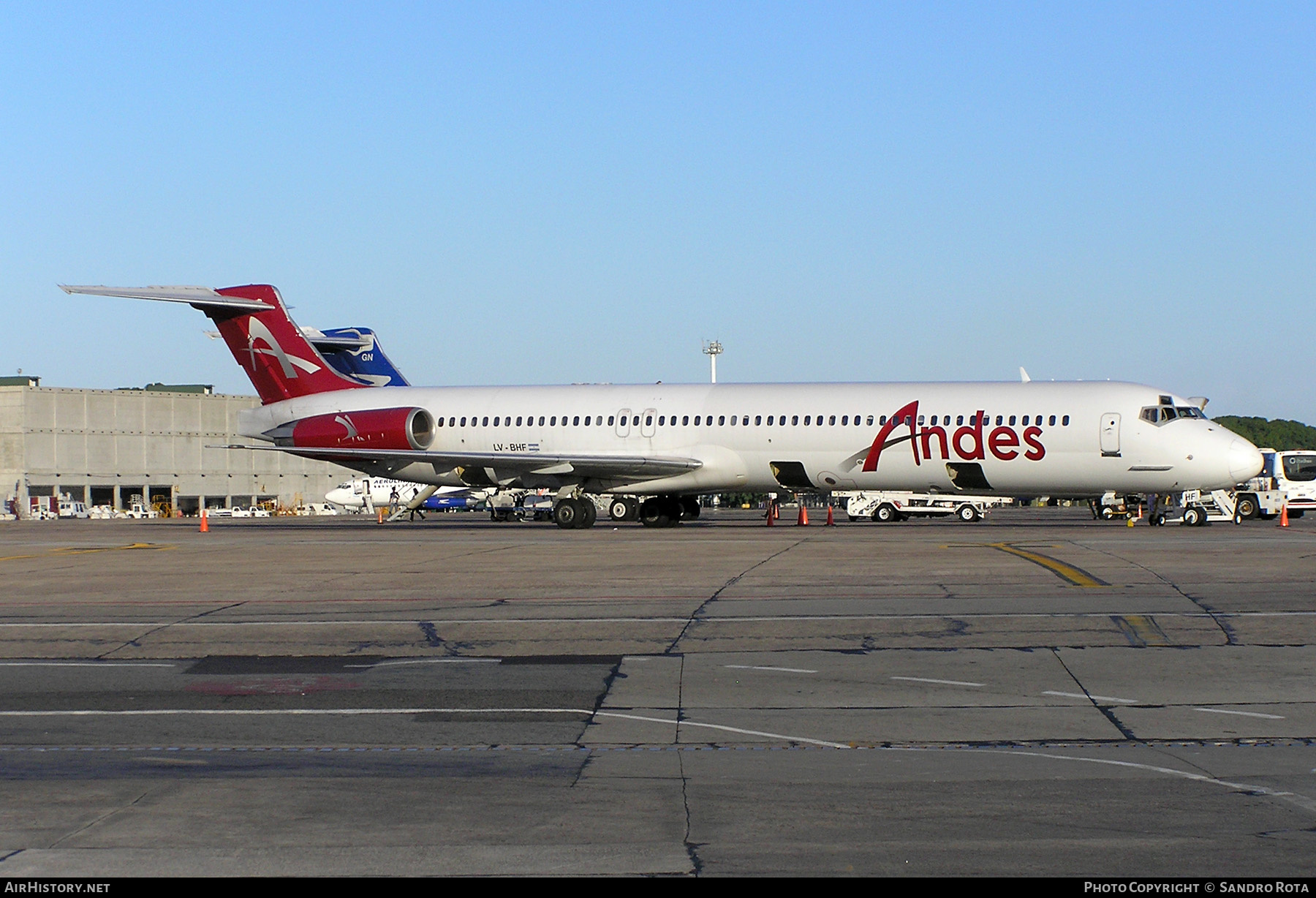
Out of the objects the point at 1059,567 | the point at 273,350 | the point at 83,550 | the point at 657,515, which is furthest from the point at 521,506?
the point at 1059,567

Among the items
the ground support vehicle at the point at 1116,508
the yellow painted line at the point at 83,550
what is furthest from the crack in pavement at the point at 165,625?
the ground support vehicle at the point at 1116,508

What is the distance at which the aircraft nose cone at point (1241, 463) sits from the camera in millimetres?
34000

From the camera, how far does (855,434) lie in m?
36.4

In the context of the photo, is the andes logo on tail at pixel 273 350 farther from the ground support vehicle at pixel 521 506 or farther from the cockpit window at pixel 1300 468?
the cockpit window at pixel 1300 468

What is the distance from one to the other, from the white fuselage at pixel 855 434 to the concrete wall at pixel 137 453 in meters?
64.9

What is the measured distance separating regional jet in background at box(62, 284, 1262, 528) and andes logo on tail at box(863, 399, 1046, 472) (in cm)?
4

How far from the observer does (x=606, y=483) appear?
130 ft

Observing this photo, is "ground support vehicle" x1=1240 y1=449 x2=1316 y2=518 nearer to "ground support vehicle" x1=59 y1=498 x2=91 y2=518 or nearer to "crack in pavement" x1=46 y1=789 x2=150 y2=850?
"crack in pavement" x1=46 y1=789 x2=150 y2=850

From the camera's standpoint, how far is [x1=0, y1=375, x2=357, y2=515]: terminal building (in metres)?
102

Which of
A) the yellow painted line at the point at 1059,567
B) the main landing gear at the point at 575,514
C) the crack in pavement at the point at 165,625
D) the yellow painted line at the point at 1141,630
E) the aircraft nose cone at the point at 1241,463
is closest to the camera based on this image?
the yellow painted line at the point at 1141,630

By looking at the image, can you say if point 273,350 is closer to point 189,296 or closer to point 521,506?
point 189,296

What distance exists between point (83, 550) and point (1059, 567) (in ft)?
68.3
